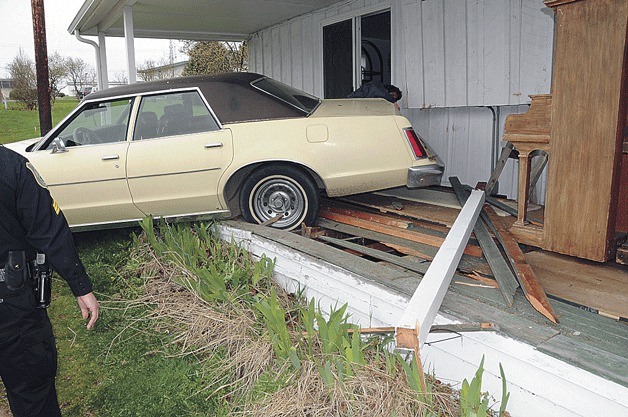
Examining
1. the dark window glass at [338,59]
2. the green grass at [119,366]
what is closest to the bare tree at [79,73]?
the dark window glass at [338,59]

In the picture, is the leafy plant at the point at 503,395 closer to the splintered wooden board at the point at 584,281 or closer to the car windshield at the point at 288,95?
the splintered wooden board at the point at 584,281

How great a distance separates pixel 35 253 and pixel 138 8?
6.81 m

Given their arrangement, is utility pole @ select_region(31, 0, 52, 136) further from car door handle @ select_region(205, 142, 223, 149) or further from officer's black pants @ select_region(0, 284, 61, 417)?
officer's black pants @ select_region(0, 284, 61, 417)

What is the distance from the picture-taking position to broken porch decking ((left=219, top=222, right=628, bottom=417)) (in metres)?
2.01

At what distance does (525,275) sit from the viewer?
2.83 meters

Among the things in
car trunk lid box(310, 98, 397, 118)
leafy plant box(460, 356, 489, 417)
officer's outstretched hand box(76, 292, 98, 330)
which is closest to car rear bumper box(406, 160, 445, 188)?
car trunk lid box(310, 98, 397, 118)

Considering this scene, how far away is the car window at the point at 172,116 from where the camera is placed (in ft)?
15.5

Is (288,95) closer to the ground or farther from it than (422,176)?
farther from it

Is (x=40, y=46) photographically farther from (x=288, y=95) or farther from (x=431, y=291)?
(x=431, y=291)

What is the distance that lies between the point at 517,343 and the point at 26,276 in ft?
6.90

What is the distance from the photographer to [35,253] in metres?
2.38

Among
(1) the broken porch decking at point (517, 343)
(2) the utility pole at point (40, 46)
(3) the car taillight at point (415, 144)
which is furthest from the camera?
(2) the utility pole at point (40, 46)

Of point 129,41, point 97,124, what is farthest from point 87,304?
point 129,41

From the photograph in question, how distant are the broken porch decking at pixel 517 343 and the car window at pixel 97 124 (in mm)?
2549
